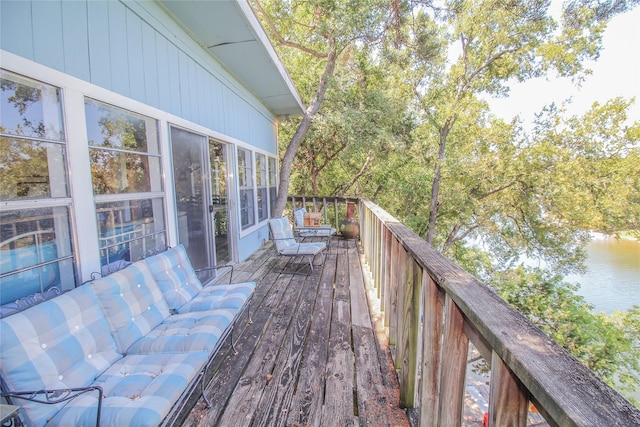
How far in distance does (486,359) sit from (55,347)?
6.00 feet

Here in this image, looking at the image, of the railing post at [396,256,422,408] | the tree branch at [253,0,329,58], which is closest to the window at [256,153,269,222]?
the tree branch at [253,0,329,58]

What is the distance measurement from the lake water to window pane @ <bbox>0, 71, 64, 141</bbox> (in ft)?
62.8

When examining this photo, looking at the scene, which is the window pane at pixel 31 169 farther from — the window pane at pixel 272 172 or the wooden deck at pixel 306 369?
the window pane at pixel 272 172

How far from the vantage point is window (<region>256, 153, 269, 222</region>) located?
6129 mm

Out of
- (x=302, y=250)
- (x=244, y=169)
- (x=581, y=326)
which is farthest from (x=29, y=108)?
(x=581, y=326)

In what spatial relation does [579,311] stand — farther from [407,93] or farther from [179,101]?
[179,101]

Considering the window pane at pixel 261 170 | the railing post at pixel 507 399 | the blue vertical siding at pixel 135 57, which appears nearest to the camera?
the railing post at pixel 507 399

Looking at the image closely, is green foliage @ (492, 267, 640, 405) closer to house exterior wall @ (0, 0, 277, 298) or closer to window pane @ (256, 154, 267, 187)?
window pane @ (256, 154, 267, 187)

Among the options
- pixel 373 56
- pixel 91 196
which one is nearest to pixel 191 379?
pixel 91 196

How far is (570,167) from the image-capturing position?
942 centimetres

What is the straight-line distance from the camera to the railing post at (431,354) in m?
1.27

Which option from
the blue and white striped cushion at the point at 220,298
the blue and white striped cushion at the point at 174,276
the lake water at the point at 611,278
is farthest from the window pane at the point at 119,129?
the lake water at the point at 611,278

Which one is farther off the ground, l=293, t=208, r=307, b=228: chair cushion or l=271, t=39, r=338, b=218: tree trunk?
l=271, t=39, r=338, b=218: tree trunk

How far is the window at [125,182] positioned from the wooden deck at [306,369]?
1.17 meters
